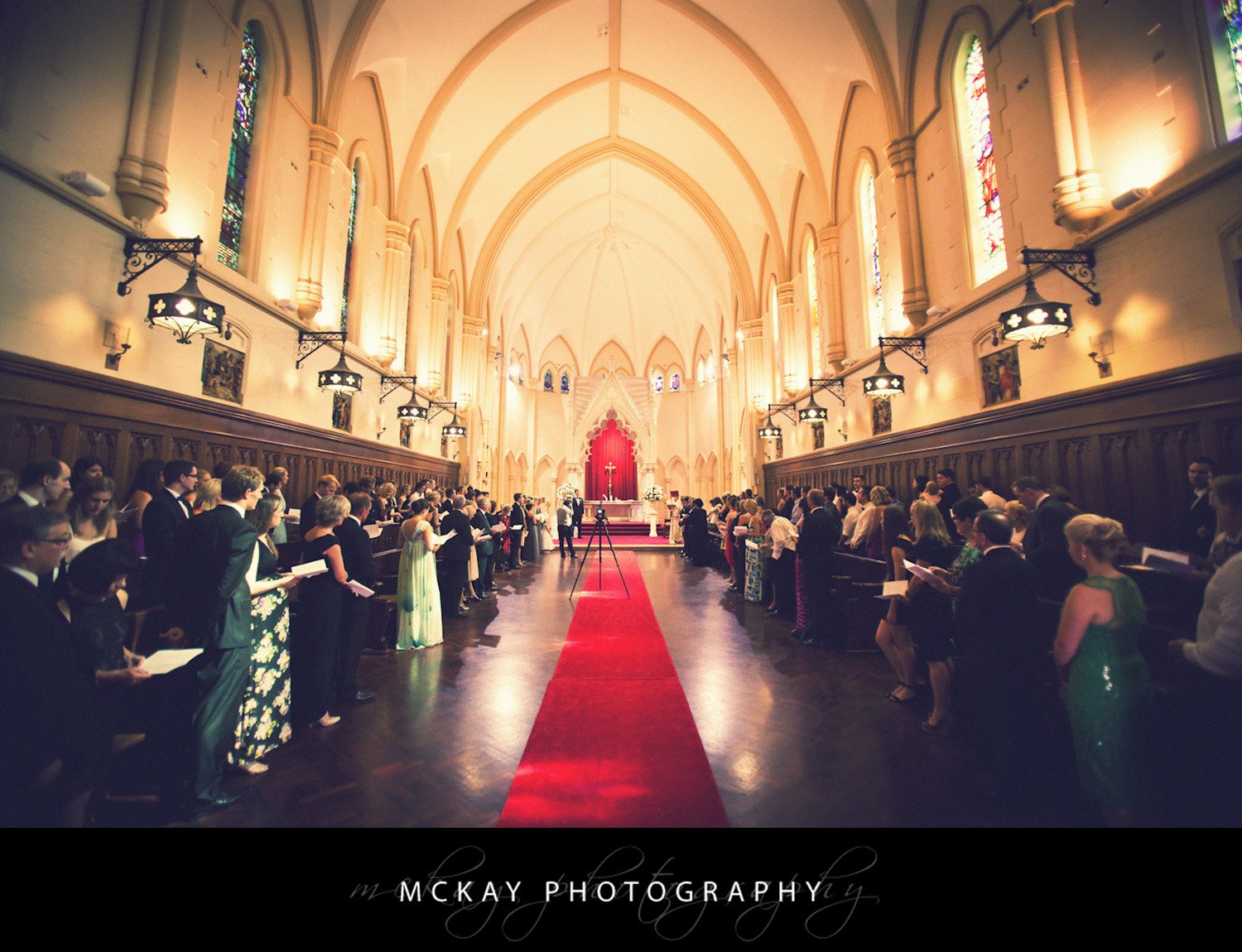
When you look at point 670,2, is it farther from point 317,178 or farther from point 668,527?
point 668,527

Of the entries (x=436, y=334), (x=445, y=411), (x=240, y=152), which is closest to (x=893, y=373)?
(x=240, y=152)

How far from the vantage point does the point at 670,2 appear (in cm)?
1117

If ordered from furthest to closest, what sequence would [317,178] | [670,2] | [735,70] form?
[735,70] → [670,2] → [317,178]

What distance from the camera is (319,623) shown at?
3383 mm

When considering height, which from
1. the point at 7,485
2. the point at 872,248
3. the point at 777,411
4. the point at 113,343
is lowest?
the point at 7,485

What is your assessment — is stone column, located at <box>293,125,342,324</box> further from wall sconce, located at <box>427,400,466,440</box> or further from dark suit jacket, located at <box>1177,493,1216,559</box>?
dark suit jacket, located at <box>1177,493,1216,559</box>

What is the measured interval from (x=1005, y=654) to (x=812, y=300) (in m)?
12.4

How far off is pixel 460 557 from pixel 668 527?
1492 centimetres

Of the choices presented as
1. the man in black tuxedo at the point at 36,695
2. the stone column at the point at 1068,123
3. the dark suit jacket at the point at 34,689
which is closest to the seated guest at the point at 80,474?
the man in black tuxedo at the point at 36,695

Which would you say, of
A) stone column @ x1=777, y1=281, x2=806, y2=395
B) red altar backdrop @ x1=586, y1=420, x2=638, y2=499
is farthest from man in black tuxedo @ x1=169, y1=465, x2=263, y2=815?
red altar backdrop @ x1=586, y1=420, x2=638, y2=499

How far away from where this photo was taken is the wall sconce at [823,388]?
419 inches

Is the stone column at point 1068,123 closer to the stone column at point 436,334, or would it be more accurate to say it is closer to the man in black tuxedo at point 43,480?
the man in black tuxedo at point 43,480

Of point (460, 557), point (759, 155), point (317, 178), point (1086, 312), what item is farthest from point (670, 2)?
point (460, 557)

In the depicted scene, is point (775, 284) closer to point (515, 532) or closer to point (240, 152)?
point (515, 532)
